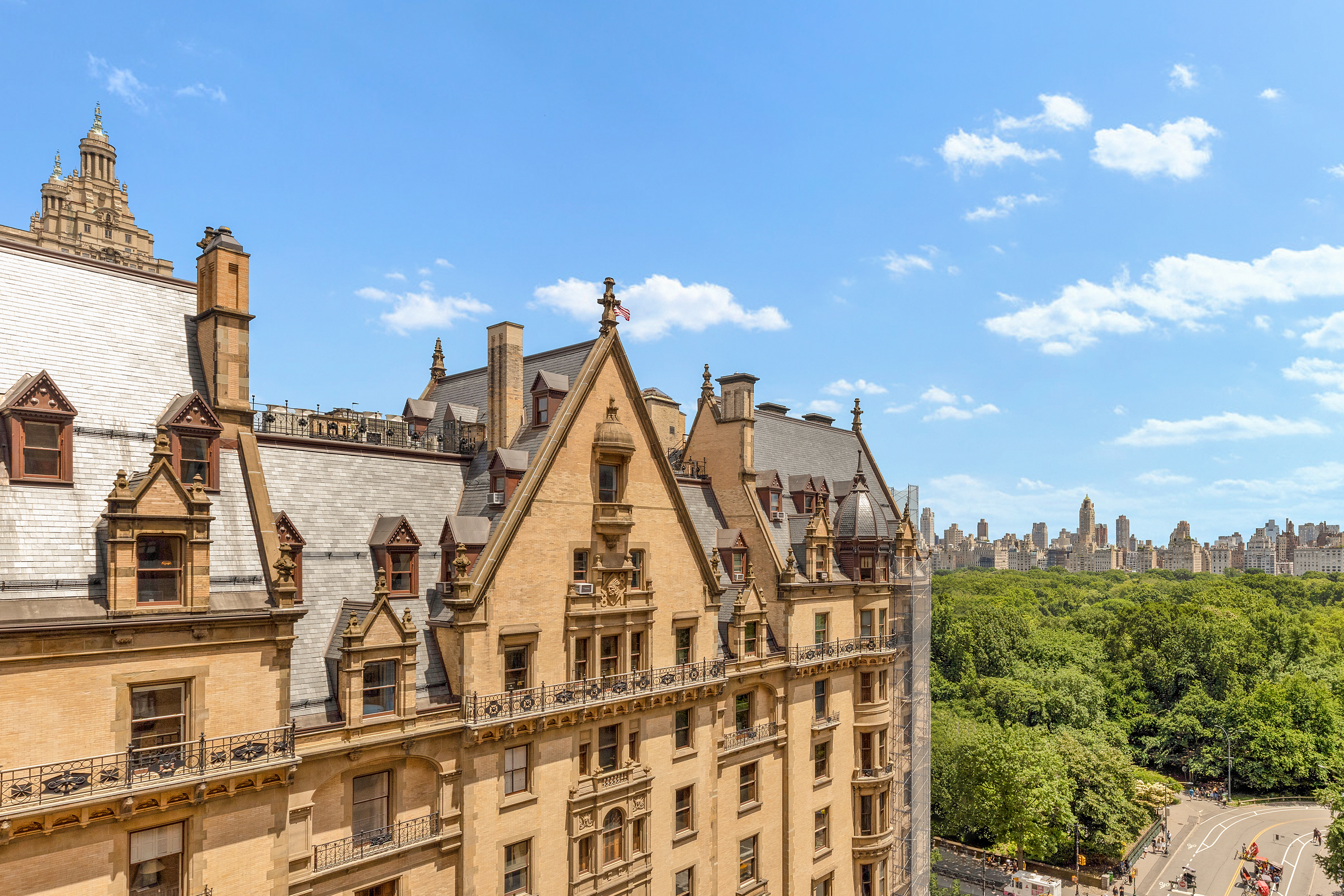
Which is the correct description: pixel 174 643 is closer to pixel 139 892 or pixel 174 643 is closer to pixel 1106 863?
pixel 139 892

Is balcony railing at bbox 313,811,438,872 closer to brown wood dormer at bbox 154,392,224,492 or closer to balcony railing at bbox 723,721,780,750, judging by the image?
brown wood dormer at bbox 154,392,224,492

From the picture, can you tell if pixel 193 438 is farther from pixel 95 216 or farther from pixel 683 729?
pixel 95 216

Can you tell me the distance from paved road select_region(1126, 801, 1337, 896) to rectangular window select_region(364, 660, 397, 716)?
77698 millimetres

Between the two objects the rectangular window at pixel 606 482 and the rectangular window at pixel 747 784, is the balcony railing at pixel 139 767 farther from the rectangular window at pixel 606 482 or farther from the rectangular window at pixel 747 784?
the rectangular window at pixel 747 784

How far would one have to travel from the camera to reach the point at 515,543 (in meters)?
33.4

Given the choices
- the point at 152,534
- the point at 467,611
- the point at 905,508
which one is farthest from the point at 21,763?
the point at 905,508

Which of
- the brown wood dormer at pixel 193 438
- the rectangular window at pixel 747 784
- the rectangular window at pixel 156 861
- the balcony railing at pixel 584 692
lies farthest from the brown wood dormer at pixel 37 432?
the rectangular window at pixel 747 784

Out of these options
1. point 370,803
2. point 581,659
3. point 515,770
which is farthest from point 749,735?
point 370,803

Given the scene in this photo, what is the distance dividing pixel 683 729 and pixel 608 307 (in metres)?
22.2

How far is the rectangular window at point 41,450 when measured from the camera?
22.9 metres

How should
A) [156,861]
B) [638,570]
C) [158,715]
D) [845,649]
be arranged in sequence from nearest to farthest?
[158,715] < [156,861] < [638,570] < [845,649]

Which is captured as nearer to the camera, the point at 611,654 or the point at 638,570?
the point at 611,654

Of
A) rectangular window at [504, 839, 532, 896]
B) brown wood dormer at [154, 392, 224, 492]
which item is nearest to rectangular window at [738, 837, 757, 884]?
rectangular window at [504, 839, 532, 896]

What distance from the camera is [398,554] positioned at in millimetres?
31656
